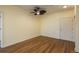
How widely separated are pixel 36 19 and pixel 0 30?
11.7 ft

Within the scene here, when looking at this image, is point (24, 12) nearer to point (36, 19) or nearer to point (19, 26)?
point (19, 26)

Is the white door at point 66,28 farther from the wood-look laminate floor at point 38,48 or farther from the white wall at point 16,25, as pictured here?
the white wall at point 16,25

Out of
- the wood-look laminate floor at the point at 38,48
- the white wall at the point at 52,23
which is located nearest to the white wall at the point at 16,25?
the wood-look laminate floor at the point at 38,48

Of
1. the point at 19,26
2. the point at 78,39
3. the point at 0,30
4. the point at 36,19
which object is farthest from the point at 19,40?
the point at 78,39

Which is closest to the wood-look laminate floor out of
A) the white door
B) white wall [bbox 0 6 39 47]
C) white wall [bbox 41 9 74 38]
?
white wall [bbox 0 6 39 47]

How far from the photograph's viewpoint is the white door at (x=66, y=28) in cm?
608

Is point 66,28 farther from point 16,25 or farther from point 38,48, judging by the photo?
point 16,25

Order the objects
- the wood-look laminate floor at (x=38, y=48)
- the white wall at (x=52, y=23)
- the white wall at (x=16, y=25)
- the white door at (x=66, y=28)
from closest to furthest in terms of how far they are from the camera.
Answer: the wood-look laminate floor at (x=38, y=48), the white wall at (x=16, y=25), the white door at (x=66, y=28), the white wall at (x=52, y=23)

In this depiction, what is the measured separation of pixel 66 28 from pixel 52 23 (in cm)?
115

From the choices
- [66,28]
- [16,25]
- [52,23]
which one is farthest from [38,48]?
[52,23]

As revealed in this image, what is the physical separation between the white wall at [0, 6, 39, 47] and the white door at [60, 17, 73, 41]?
1.91 meters

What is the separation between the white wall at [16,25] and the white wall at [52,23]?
113cm

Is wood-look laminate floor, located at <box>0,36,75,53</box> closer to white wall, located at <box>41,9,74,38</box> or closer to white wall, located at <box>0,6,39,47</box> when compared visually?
white wall, located at <box>0,6,39,47</box>
